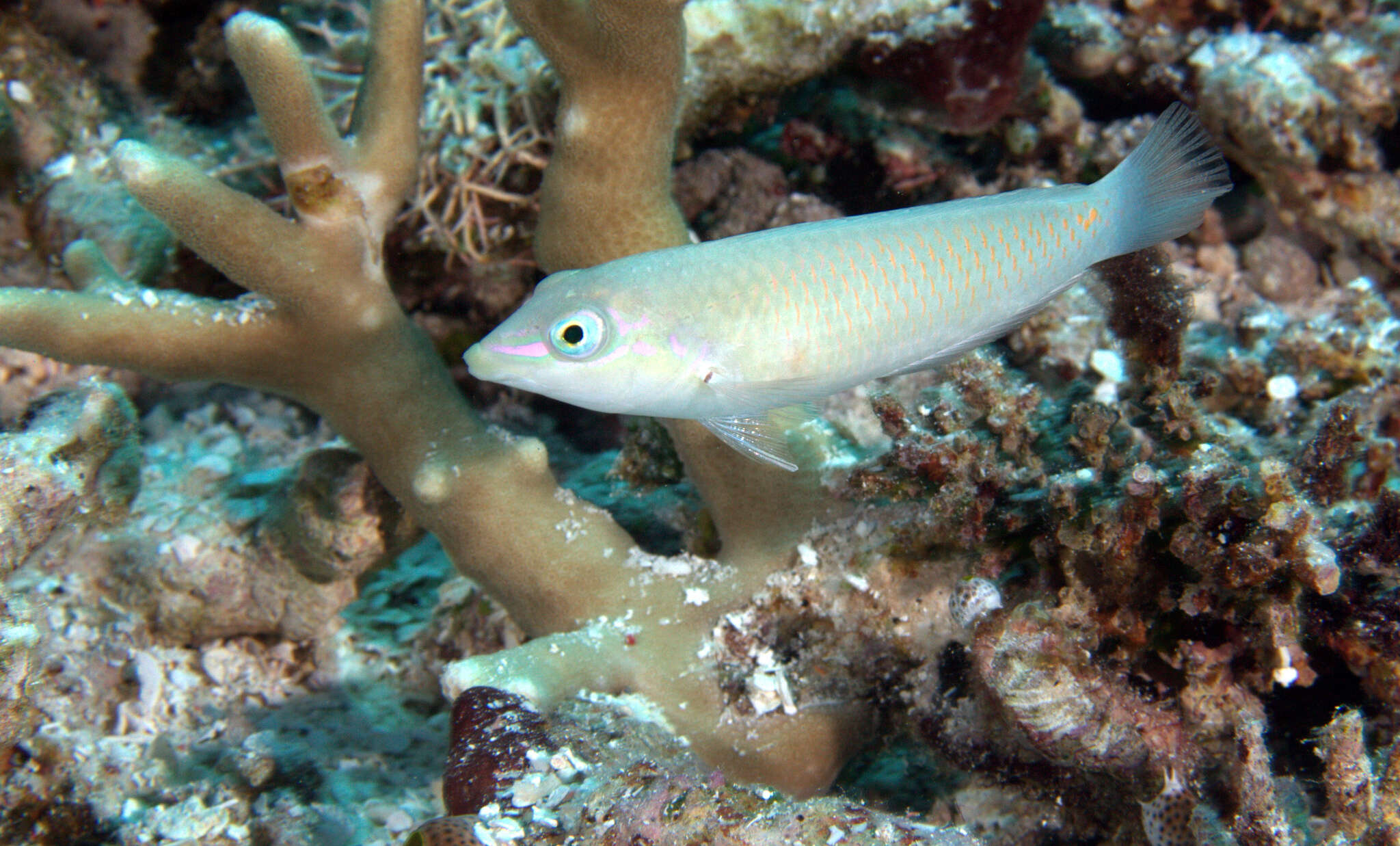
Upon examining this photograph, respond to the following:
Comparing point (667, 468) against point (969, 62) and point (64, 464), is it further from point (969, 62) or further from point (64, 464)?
point (969, 62)

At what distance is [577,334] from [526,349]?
6.4 inches

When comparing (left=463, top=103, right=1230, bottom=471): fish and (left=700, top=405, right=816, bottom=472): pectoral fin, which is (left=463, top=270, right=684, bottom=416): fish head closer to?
(left=463, top=103, right=1230, bottom=471): fish

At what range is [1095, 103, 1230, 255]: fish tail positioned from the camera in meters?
2.65

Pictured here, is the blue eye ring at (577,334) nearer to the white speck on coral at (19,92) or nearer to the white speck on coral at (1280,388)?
the white speck on coral at (1280,388)

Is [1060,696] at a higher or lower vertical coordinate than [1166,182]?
lower

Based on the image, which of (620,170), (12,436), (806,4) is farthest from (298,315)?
(806,4)

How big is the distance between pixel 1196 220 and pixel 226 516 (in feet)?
16.8

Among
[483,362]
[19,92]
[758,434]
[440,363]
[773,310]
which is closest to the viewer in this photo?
[483,362]

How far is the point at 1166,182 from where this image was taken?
8.77 ft

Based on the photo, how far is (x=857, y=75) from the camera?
16.6ft

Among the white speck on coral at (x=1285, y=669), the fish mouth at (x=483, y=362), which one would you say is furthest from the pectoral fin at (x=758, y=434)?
the white speck on coral at (x=1285, y=669)

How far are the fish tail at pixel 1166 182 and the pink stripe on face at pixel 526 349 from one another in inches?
78.4

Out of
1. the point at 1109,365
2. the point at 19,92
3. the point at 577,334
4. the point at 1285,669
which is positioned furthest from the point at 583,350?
the point at 19,92

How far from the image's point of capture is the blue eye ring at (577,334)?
2.33 m
